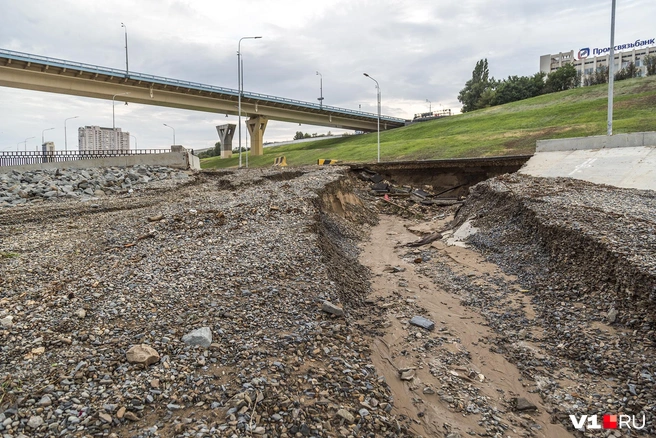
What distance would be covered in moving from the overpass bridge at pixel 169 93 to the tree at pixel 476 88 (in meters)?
32.0

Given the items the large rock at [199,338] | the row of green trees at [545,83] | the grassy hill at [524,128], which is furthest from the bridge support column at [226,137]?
the large rock at [199,338]

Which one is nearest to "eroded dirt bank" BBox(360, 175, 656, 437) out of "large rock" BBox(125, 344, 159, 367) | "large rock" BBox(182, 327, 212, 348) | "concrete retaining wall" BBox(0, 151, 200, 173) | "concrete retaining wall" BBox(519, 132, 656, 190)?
"large rock" BBox(182, 327, 212, 348)

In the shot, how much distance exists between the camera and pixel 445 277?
1081cm

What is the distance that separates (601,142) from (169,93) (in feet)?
144

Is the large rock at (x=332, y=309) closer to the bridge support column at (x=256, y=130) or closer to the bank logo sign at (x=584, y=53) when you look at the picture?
the bridge support column at (x=256, y=130)

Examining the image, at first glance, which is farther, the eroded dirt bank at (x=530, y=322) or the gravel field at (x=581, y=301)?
the gravel field at (x=581, y=301)

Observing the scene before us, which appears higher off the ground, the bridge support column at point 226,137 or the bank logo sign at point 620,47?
the bank logo sign at point 620,47

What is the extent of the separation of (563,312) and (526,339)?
1151 millimetres

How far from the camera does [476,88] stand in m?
97.6

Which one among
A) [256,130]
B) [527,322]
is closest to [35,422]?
[527,322]

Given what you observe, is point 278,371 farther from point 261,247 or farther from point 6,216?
point 6,216

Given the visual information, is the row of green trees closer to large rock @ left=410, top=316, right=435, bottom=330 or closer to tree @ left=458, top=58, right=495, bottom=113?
tree @ left=458, top=58, right=495, bottom=113

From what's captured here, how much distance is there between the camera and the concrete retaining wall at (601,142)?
1952 centimetres

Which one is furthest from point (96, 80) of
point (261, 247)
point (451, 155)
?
point (261, 247)
